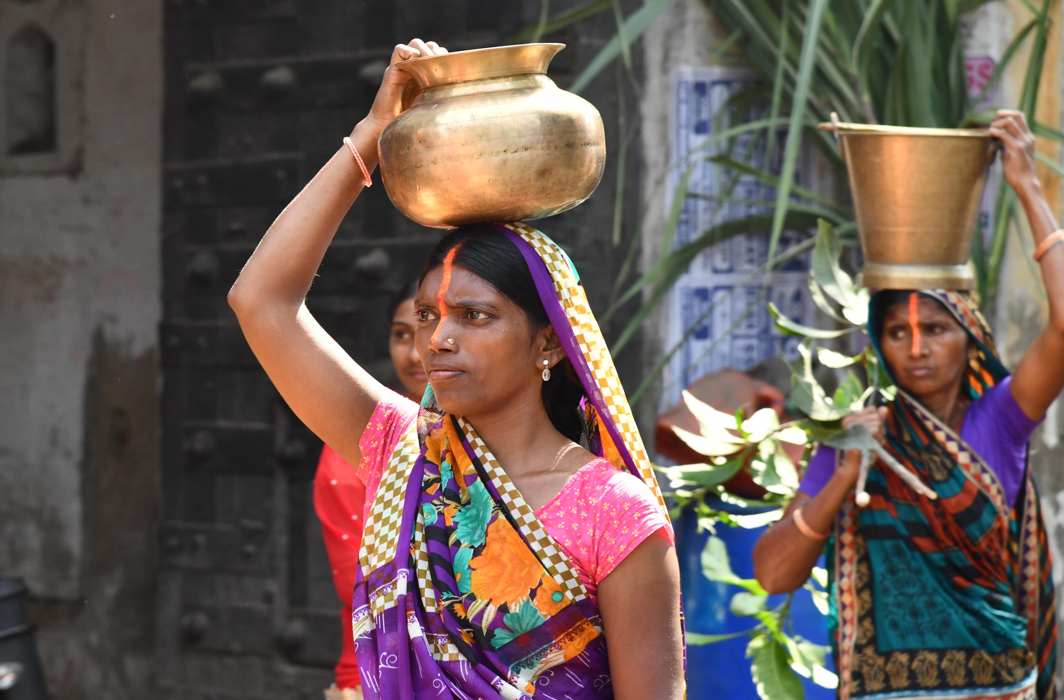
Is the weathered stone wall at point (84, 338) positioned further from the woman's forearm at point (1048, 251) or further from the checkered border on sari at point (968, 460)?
the woman's forearm at point (1048, 251)

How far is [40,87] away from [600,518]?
5.12 m

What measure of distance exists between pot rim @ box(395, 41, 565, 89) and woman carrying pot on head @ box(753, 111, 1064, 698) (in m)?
1.71

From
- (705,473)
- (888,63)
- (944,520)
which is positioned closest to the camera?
(944,520)

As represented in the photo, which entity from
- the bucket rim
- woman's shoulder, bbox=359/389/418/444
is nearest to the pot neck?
woman's shoulder, bbox=359/389/418/444

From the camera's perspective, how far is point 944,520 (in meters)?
4.06

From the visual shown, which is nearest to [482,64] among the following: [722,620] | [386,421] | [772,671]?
[386,421]

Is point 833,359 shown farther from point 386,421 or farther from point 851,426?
point 386,421

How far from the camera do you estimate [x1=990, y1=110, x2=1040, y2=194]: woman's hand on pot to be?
3.95m

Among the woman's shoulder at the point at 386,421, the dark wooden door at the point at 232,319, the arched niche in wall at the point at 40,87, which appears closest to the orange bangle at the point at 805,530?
the woman's shoulder at the point at 386,421

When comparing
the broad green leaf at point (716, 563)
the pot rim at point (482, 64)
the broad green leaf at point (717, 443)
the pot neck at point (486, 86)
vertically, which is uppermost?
the pot rim at point (482, 64)

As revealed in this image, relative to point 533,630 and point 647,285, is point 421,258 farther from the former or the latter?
point 533,630

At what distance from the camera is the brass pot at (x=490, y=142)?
252 cm

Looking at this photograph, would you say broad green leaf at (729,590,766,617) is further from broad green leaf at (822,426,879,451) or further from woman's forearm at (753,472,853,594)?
broad green leaf at (822,426,879,451)

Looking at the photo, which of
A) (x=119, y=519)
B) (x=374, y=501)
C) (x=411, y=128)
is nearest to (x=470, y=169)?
(x=411, y=128)
